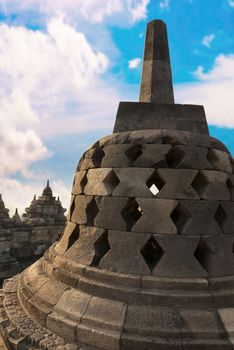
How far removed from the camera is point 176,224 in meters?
3.69

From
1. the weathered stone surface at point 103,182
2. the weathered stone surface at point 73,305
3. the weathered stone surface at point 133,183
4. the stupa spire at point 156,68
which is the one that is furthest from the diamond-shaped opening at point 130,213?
the stupa spire at point 156,68

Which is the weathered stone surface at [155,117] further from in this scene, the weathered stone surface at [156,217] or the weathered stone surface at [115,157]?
the weathered stone surface at [156,217]

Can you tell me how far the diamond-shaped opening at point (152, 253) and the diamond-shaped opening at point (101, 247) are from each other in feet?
1.68

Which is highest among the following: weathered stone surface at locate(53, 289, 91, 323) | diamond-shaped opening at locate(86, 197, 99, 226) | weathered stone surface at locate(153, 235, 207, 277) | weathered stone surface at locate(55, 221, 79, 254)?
diamond-shaped opening at locate(86, 197, 99, 226)

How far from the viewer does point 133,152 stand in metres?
4.02

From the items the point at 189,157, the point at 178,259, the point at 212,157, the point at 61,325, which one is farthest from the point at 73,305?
the point at 212,157

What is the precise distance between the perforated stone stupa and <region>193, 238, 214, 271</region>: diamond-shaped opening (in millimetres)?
13

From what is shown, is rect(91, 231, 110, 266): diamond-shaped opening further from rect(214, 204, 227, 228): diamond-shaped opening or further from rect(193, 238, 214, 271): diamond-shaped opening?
rect(214, 204, 227, 228): diamond-shaped opening

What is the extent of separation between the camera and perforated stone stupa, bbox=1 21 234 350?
9.83ft

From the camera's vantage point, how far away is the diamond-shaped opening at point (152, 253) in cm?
358

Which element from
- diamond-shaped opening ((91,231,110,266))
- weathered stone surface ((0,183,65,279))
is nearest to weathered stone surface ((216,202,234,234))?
diamond-shaped opening ((91,231,110,266))

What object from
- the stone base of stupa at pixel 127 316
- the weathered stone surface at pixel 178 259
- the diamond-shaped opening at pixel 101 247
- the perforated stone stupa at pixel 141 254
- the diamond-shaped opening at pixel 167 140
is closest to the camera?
the stone base of stupa at pixel 127 316

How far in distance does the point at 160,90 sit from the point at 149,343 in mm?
3917

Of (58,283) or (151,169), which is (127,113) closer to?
(151,169)
